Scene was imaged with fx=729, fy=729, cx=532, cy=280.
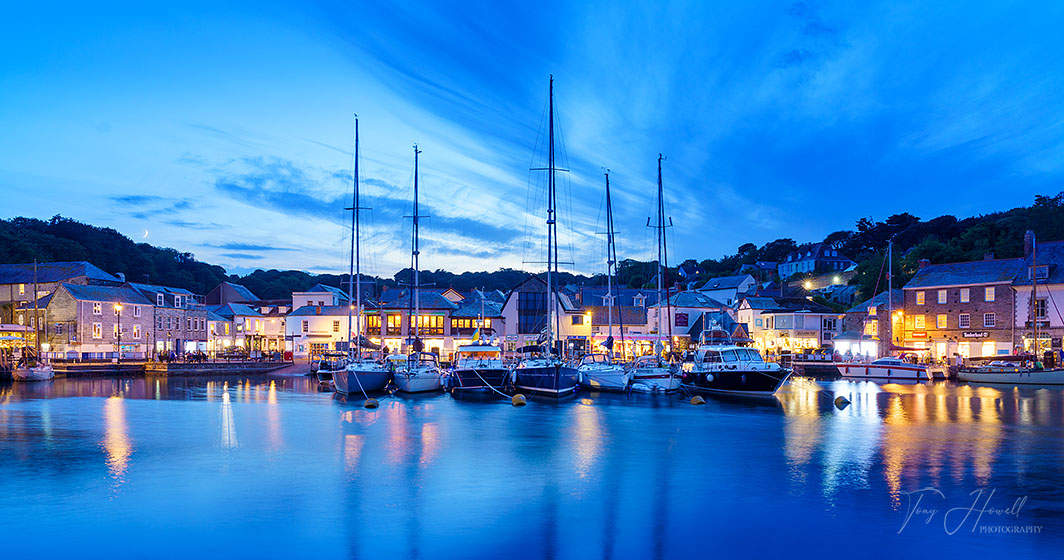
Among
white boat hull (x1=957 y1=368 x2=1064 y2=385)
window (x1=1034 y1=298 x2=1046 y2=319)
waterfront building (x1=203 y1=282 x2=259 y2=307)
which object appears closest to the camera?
white boat hull (x1=957 y1=368 x2=1064 y2=385)

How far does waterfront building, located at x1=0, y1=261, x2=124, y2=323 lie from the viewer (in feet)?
241

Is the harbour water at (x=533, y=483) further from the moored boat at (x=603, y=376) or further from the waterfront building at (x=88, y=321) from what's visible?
the waterfront building at (x=88, y=321)

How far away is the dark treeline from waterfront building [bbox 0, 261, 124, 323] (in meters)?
16.2

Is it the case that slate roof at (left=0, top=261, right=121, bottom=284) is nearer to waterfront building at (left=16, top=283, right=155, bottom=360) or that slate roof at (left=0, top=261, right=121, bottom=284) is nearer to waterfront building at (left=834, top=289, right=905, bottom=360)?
waterfront building at (left=16, top=283, right=155, bottom=360)

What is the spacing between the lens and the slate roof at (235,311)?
87000 millimetres

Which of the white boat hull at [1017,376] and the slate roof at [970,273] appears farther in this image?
the slate roof at [970,273]

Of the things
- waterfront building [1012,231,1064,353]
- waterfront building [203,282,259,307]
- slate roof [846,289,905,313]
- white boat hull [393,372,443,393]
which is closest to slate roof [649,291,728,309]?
slate roof [846,289,905,313]

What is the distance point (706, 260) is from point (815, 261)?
35.2 metres

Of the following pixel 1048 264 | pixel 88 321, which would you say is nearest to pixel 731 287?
pixel 1048 264

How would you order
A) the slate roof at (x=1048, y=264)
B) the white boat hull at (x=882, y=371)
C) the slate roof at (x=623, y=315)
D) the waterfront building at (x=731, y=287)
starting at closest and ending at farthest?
the white boat hull at (x=882, y=371), the slate roof at (x=1048, y=264), the slate roof at (x=623, y=315), the waterfront building at (x=731, y=287)

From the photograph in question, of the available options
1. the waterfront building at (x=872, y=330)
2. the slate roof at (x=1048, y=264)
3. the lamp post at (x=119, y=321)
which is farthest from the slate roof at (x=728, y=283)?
the lamp post at (x=119, y=321)

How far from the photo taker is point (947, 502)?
19.0 meters

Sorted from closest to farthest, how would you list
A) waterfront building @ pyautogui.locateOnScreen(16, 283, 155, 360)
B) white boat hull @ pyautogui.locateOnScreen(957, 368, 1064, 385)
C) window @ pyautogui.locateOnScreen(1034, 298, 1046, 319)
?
white boat hull @ pyautogui.locateOnScreen(957, 368, 1064, 385), window @ pyautogui.locateOnScreen(1034, 298, 1046, 319), waterfront building @ pyautogui.locateOnScreen(16, 283, 155, 360)

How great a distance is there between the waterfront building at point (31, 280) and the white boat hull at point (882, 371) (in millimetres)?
73016
